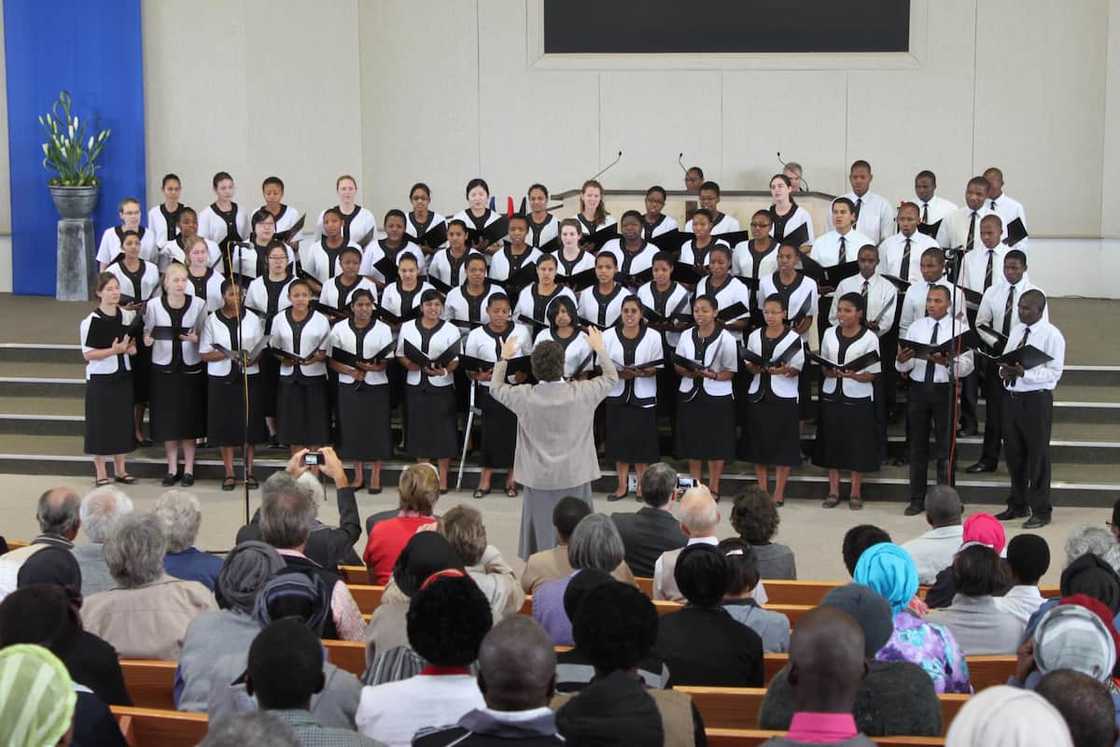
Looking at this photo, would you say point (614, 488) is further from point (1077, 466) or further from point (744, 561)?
point (744, 561)

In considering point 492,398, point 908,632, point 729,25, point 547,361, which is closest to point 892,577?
point 908,632

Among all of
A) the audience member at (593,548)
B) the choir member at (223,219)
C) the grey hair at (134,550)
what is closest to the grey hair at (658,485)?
the audience member at (593,548)

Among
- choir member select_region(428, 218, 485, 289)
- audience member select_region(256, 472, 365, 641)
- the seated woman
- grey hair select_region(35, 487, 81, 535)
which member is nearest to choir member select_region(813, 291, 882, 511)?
choir member select_region(428, 218, 485, 289)

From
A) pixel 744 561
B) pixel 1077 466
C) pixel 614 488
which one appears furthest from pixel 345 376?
pixel 744 561

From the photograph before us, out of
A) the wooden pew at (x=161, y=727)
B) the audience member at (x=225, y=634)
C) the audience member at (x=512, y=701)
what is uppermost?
the audience member at (x=512, y=701)

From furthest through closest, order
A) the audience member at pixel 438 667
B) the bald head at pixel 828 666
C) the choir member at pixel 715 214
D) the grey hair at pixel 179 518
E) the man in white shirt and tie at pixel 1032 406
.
A: the choir member at pixel 715 214 < the man in white shirt and tie at pixel 1032 406 < the grey hair at pixel 179 518 < the audience member at pixel 438 667 < the bald head at pixel 828 666

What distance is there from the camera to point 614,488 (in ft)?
34.8

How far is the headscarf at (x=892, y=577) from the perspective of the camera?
4.83 metres

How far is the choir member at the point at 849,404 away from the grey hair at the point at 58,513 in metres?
5.47

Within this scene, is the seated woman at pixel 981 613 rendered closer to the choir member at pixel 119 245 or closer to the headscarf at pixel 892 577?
the headscarf at pixel 892 577

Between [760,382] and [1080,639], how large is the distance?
251 inches

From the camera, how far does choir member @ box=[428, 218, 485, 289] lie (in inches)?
430

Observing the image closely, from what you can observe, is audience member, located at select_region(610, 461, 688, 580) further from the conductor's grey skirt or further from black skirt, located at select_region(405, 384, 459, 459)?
black skirt, located at select_region(405, 384, 459, 459)

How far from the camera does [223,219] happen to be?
1223 cm
